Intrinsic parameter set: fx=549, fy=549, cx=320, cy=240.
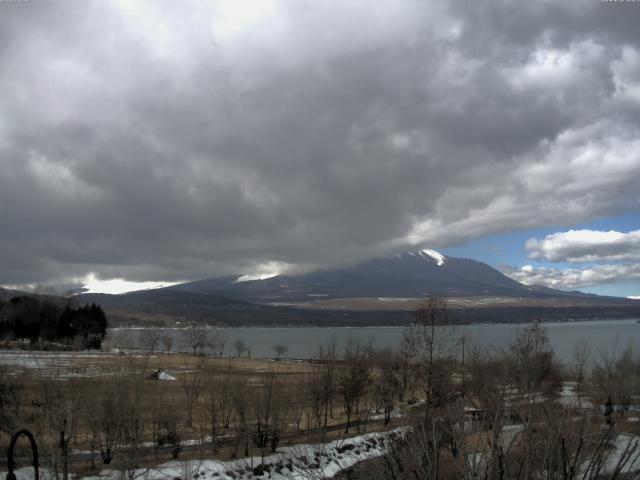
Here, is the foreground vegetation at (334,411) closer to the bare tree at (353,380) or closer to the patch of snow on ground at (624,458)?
the bare tree at (353,380)

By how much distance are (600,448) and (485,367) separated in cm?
4680

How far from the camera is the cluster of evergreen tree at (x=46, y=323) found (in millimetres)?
113875

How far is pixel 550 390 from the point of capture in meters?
49.7

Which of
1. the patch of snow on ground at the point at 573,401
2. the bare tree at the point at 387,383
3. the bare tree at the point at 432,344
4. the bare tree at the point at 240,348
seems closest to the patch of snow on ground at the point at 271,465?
the patch of snow on ground at the point at 573,401

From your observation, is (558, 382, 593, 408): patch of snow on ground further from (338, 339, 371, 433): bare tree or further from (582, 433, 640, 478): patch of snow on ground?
(338, 339, 371, 433): bare tree

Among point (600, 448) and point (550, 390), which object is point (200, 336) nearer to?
point (550, 390)

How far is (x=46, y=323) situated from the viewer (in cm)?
11419

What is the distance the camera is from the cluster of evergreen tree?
114 m

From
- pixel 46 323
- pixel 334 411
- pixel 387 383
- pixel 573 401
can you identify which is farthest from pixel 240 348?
pixel 573 401

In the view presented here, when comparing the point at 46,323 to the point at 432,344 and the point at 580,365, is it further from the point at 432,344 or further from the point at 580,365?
the point at 580,365

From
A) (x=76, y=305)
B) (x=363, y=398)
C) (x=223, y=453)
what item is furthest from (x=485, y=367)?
(x=76, y=305)

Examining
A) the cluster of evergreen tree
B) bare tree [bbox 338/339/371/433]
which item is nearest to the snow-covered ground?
bare tree [bbox 338/339/371/433]

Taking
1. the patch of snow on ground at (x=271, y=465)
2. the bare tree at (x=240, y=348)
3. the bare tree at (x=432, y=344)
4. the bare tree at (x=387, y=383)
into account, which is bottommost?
the bare tree at (x=240, y=348)

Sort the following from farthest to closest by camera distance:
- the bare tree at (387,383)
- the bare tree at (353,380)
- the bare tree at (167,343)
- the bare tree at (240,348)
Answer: the bare tree at (240,348) → the bare tree at (167,343) → the bare tree at (387,383) → the bare tree at (353,380)
